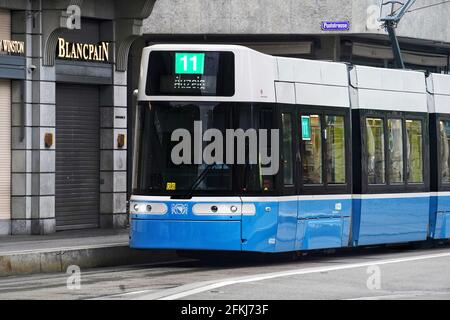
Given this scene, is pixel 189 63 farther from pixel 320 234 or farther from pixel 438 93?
pixel 438 93

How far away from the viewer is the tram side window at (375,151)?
849 inches

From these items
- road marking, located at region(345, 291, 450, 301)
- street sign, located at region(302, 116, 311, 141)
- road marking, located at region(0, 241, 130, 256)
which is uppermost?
street sign, located at region(302, 116, 311, 141)

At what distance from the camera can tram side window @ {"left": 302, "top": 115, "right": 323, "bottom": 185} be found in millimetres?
19969

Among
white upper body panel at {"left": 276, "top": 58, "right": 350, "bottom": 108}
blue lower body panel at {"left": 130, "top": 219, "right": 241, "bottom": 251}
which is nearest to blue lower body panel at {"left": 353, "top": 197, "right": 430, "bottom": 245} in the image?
white upper body panel at {"left": 276, "top": 58, "right": 350, "bottom": 108}

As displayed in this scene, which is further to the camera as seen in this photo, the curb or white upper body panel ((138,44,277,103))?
the curb

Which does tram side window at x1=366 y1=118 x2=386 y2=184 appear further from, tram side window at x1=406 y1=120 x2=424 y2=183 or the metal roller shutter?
the metal roller shutter

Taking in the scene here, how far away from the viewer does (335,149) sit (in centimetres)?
2077

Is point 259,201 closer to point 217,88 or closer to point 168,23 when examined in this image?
point 217,88

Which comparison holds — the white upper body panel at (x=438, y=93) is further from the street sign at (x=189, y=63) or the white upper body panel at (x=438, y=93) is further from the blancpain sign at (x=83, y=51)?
the blancpain sign at (x=83, y=51)

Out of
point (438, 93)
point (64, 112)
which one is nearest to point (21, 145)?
point (64, 112)

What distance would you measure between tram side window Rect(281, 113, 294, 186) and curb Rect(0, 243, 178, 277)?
3.42 meters

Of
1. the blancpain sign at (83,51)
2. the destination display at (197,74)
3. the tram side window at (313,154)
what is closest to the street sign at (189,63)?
the destination display at (197,74)
